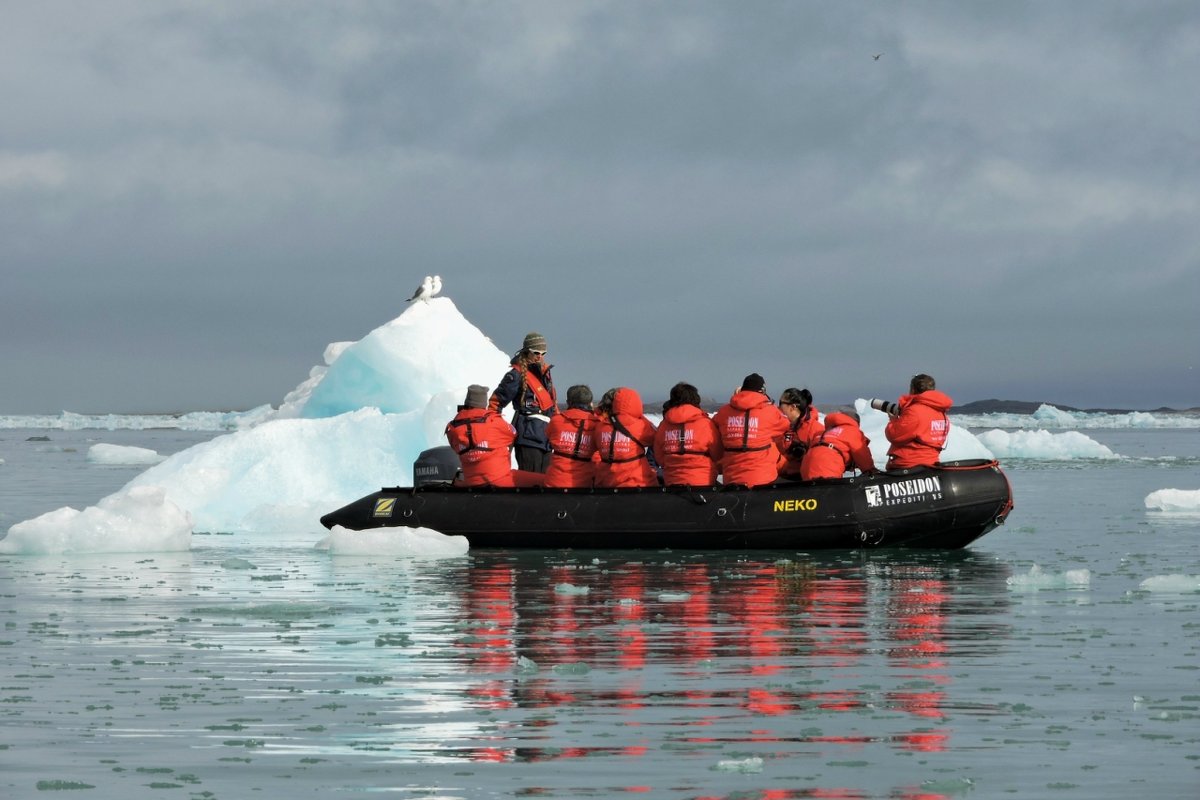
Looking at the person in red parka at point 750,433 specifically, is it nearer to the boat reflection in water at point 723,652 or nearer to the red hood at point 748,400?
the red hood at point 748,400

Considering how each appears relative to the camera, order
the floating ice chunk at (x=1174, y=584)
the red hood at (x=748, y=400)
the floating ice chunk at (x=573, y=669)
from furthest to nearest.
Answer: the red hood at (x=748, y=400) → the floating ice chunk at (x=1174, y=584) → the floating ice chunk at (x=573, y=669)

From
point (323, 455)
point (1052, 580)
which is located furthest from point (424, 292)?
point (1052, 580)

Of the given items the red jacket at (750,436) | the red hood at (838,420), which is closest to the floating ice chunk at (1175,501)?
the red hood at (838,420)

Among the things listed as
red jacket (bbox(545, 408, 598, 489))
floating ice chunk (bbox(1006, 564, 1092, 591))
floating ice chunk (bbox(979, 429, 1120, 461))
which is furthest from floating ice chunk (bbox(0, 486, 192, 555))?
floating ice chunk (bbox(979, 429, 1120, 461))

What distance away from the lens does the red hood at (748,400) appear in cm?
1479

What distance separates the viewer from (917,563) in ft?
48.1

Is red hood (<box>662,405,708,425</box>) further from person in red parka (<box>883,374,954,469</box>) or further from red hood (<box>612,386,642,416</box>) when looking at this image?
person in red parka (<box>883,374,954,469</box>)

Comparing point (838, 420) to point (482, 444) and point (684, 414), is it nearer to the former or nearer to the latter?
point (684, 414)

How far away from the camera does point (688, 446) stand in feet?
49.8

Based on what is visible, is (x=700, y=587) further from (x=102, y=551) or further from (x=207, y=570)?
(x=102, y=551)

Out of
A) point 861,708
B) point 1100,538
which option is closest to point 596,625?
point 861,708

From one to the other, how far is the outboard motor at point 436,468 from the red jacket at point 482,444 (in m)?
0.66

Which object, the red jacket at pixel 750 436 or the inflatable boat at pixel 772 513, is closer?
the red jacket at pixel 750 436

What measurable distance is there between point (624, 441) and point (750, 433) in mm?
1279
